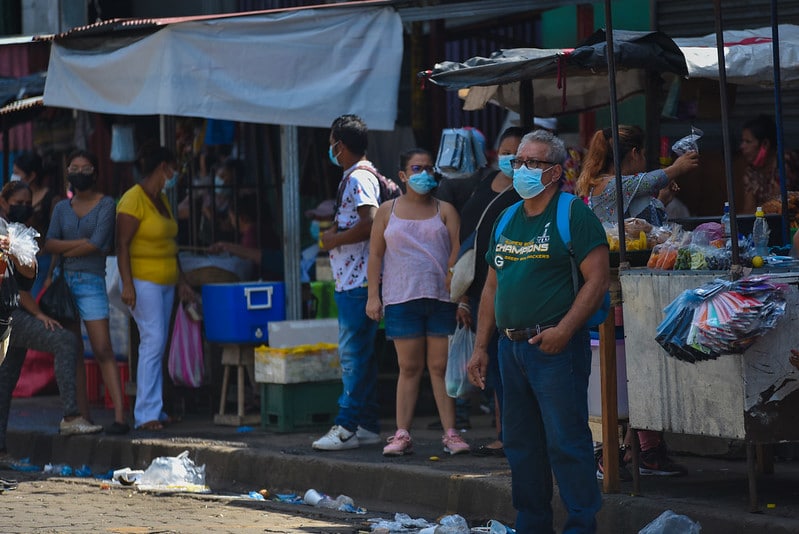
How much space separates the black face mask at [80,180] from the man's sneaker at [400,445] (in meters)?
3.12

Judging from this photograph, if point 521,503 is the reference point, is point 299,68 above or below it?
above

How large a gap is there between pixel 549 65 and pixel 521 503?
2682 millimetres

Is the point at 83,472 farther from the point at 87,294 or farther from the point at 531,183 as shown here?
the point at 531,183

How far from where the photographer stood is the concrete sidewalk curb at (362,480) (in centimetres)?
709

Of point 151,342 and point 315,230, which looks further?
point 315,230

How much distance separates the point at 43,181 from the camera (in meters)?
14.3

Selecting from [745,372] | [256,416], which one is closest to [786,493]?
[745,372]

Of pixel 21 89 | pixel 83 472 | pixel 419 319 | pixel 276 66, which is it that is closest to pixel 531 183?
pixel 419 319

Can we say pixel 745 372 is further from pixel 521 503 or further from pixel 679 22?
pixel 679 22

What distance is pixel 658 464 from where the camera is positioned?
8.19 metres

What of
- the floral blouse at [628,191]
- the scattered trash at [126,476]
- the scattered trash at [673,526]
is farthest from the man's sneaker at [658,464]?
the scattered trash at [126,476]

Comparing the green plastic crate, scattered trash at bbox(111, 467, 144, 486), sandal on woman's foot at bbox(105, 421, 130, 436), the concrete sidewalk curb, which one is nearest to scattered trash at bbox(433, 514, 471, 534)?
the concrete sidewalk curb

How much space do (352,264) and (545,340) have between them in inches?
143

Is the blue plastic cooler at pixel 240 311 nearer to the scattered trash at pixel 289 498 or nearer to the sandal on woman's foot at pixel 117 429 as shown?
the sandal on woman's foot at pixel 117 429
